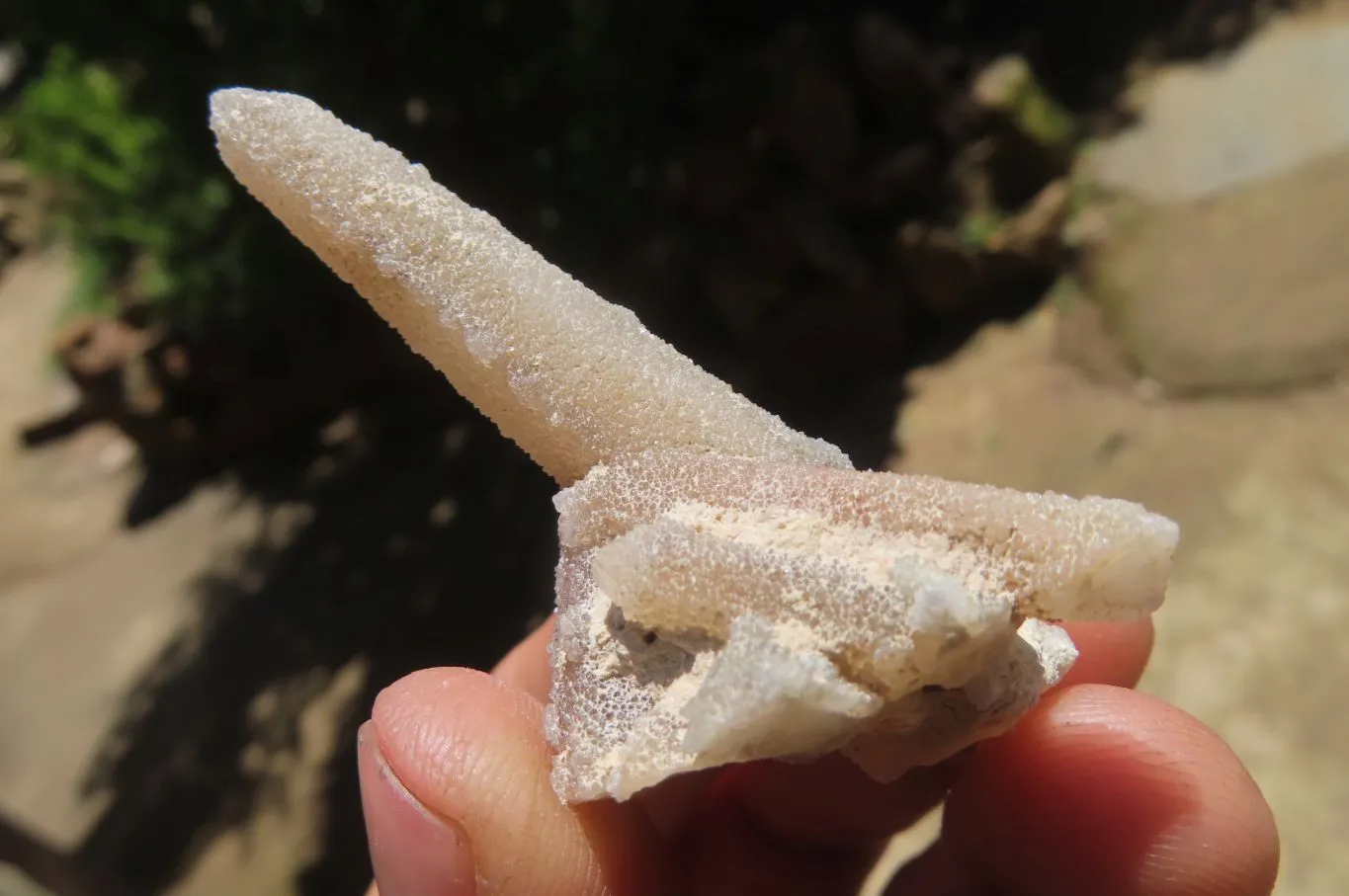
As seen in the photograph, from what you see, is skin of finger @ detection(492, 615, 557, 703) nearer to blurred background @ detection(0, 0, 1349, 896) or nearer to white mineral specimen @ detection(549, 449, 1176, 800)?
white mineral specimen @ detection(549, 449, 1176, 800)

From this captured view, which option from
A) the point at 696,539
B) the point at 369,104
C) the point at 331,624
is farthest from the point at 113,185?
the point at 696,539

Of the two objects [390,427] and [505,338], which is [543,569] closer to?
[390,427]

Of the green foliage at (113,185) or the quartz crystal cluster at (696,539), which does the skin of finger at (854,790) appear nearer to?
the quartz crystal cluster at (696,539)

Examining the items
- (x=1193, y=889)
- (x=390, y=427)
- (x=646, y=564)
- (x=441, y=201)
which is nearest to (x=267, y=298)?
(x=390, y=427)

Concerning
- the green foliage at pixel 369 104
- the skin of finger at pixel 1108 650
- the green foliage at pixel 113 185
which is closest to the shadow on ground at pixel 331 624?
the green foliage at pixel 369 104

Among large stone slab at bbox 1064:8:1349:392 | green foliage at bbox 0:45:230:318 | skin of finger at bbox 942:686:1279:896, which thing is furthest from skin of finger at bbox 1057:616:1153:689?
green foliage at bbox 0:45:230:318

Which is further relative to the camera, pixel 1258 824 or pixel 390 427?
pixel 390 427
